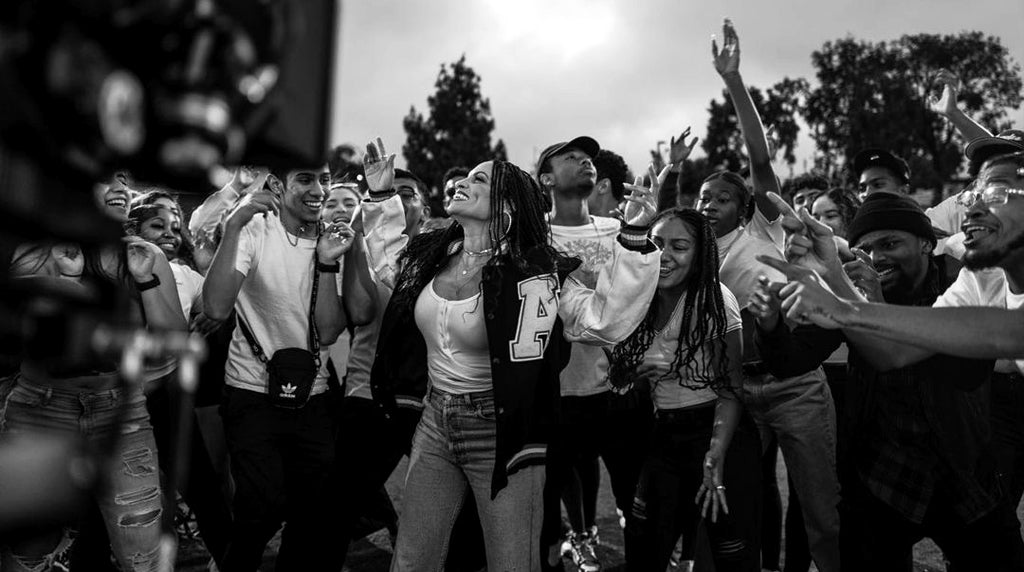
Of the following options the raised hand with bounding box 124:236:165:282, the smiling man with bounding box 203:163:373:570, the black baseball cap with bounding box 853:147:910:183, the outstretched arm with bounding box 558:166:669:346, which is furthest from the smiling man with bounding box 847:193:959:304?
the raised hand with bounding box 124:236:165:282

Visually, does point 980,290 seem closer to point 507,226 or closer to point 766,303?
point 766,303

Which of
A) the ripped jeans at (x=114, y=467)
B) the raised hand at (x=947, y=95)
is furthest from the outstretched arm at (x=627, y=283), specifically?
the raised hand at (x=947, y=95)

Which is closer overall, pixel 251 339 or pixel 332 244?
pixel 251 339

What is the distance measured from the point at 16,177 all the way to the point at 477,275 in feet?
9.73

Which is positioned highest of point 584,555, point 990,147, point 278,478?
point 990,147

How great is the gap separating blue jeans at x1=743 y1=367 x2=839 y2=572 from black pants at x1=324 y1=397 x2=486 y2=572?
62.2 inches

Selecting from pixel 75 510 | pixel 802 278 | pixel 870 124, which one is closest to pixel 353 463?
pixel 802 278

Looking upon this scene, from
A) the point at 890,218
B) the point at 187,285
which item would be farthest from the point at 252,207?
the point at 890,218

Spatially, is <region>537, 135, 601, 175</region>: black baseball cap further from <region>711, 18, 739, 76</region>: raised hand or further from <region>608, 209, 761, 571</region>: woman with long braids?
<region>608, 209, 761, 571</region>: woman with long braids

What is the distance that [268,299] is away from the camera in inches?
179

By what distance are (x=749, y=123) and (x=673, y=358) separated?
173 centimetres

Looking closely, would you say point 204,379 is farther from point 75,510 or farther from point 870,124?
point 870,124

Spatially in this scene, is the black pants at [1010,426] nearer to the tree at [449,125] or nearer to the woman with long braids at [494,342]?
the woman with long braids at [494,342]

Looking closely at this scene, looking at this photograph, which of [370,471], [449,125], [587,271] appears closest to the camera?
[370,471]
